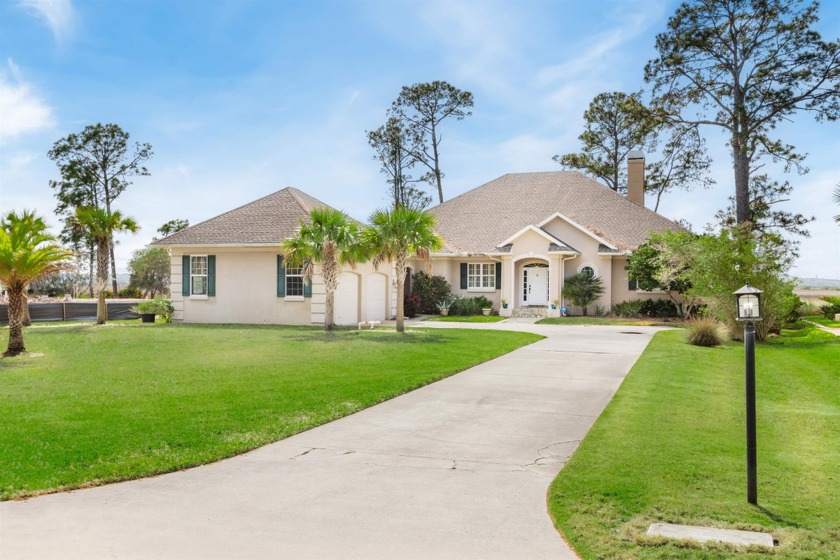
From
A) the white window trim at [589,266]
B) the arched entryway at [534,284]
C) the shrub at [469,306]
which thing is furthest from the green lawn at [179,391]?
the white window trim at [589,266]

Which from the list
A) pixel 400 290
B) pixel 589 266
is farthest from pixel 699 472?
pixel 589 266

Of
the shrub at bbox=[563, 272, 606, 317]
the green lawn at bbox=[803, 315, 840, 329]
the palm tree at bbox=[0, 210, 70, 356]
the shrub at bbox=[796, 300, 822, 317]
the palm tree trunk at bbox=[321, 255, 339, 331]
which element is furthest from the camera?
the shrub at bbox=[796, 300, 822, 317]

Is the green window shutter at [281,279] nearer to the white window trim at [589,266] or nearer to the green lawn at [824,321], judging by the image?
the white window trim at [589,266]

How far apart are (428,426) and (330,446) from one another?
1621 millimetres

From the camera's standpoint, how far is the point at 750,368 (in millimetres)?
5938

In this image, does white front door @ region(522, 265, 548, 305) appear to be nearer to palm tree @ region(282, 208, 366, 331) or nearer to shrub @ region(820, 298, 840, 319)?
palm tree @ region(282, 208, 366, 331)

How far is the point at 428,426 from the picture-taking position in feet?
29.0

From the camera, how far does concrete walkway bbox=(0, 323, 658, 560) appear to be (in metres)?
4.77

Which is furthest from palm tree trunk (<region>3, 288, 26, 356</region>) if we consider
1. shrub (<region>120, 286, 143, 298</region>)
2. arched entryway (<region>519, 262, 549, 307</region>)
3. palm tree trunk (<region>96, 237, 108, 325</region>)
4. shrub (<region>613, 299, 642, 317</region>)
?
shrub (<region>120, 286, 143, 298</region>)

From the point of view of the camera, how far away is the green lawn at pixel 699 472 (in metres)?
5.03

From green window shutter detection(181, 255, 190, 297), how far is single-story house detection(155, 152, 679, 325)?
43 millimetres

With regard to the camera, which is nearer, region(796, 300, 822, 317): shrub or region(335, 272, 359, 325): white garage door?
region(335, 272, 359, 325): white garage door

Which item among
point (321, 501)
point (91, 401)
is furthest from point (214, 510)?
point (91, 401)

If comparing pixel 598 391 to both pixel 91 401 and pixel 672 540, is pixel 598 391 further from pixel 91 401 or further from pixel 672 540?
pixel 91 401
